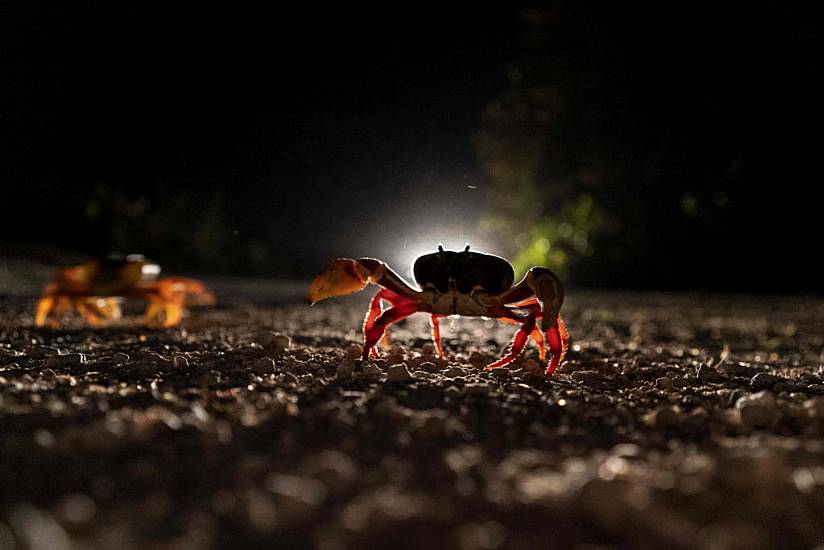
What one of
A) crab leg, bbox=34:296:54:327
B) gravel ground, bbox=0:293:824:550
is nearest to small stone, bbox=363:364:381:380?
gravel ground, bbox=0:293:824:550

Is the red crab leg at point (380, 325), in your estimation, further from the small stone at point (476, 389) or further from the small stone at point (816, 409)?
the small stone at point (816, 409)

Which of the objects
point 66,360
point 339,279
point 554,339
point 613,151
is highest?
point 613,151

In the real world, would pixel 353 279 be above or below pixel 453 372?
above

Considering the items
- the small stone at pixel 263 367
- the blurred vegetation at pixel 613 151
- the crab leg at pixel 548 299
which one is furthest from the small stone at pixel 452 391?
the blurred vegetation at pixel 613 151

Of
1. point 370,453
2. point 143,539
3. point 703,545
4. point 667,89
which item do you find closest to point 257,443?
point 370,453

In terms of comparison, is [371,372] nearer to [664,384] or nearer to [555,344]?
[555,344]

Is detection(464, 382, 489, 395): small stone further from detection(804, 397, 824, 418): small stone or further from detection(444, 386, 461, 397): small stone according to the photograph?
detection(804, 397, 824, 418): small stone

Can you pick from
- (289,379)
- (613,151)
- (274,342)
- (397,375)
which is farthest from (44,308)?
(613,151)
